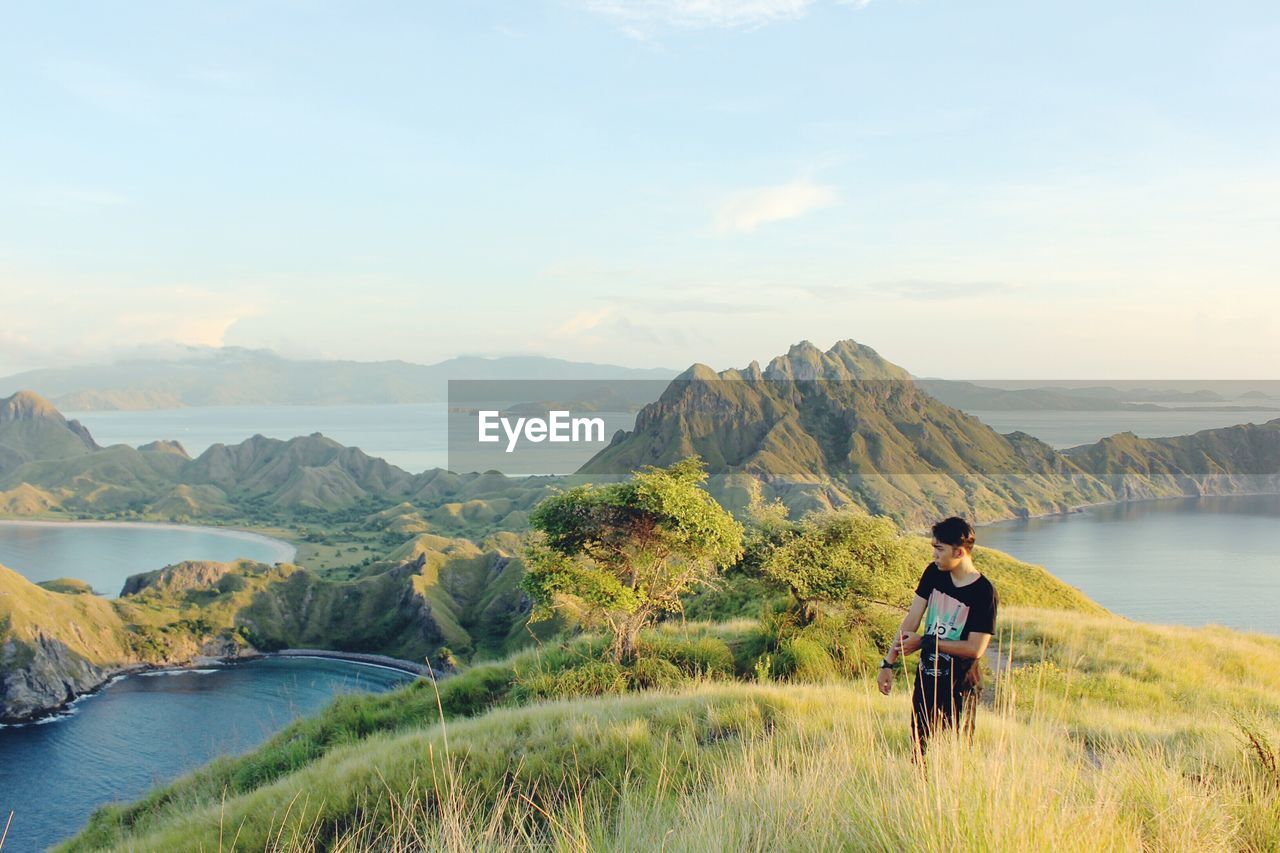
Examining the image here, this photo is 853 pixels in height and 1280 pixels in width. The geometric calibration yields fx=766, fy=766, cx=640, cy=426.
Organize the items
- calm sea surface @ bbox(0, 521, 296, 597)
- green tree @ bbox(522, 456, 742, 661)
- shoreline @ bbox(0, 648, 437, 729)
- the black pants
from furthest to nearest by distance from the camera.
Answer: calm sea surface @ bbox(0, 521, 296, 597) → shoreline @ bbox(0, 648, 437, 729) → green tree @ bbox(522, 456, 742, 661) → the black pants

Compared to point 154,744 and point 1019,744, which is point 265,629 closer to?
point 154,744

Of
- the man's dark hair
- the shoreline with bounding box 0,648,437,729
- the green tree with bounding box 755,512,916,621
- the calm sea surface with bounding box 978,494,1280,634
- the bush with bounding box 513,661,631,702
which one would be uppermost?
the man's dark hair

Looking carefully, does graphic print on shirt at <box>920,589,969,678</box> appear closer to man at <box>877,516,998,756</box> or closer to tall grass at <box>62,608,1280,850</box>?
man at <box>877,516,998,756</box>

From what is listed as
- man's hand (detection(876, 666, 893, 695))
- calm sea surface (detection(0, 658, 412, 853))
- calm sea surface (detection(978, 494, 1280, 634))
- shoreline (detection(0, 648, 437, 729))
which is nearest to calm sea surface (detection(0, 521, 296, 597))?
shoreline (detection(0, 648, 437, 729))

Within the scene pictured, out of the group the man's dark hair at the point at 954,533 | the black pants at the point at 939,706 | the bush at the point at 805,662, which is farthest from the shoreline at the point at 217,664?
the man's dark hair at the point at 954,533

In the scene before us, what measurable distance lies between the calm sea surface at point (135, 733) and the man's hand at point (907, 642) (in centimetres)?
5168

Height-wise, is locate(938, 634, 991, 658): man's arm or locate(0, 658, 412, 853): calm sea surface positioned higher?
locate(938, 634, 991, 658): man's arm

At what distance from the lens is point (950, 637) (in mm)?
5910

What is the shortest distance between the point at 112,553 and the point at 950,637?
213 metres

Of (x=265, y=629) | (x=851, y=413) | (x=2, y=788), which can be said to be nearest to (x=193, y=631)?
(x=265, y=629)

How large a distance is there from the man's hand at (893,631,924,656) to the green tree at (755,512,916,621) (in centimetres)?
1236

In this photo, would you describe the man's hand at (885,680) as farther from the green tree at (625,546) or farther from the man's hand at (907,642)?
the green tree at (625,546)

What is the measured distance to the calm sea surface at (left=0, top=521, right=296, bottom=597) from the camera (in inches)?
6068

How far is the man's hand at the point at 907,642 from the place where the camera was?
19.3 feet
